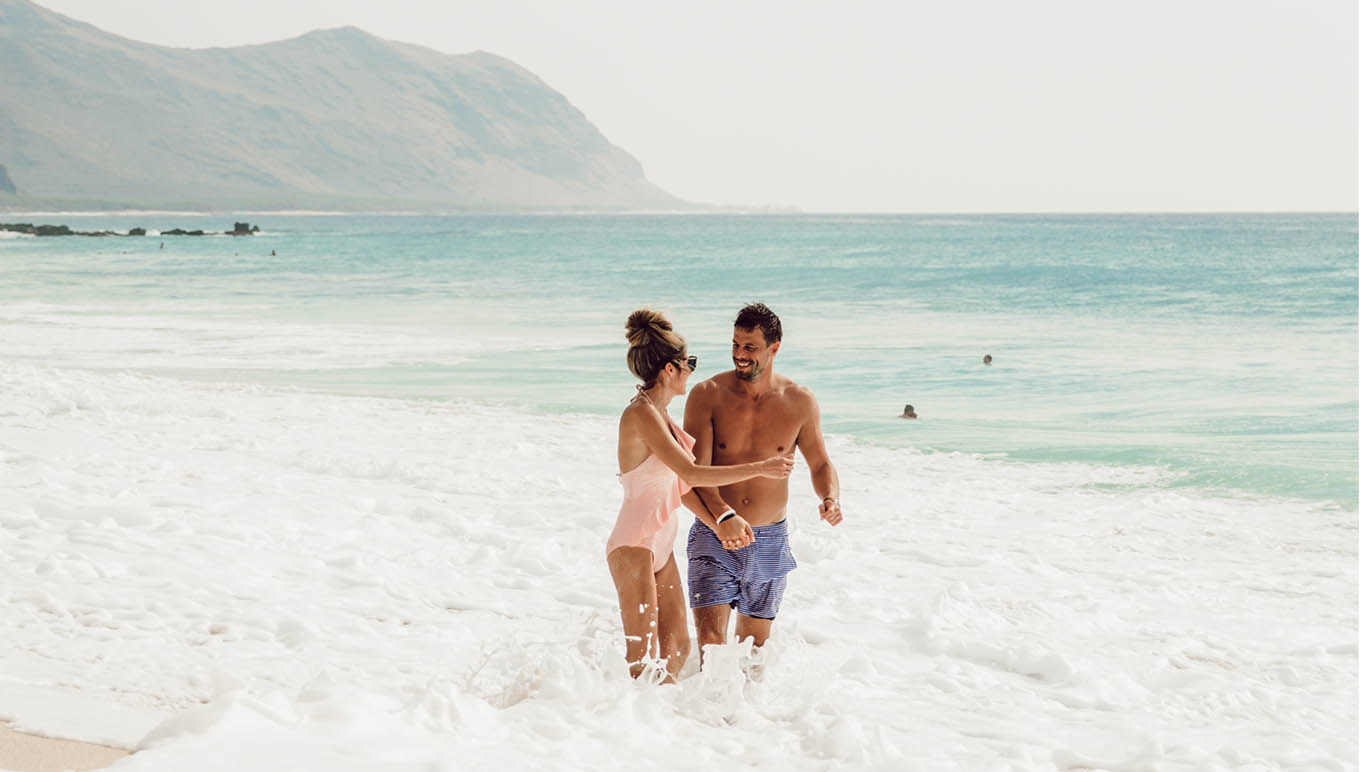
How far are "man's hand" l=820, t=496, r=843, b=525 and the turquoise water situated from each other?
7.79 meters

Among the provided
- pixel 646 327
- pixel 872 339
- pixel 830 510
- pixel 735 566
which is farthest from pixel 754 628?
pixel 872 339

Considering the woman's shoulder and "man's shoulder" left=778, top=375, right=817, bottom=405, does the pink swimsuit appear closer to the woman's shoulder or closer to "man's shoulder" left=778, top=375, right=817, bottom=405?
the woman's shoulder

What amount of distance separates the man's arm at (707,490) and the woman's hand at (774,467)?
0.20 metres

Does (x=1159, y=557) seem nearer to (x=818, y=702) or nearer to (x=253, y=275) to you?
(x=818, y=702)

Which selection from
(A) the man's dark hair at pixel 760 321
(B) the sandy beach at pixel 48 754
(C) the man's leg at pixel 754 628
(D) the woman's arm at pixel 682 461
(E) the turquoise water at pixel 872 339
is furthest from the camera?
(E) the turquoise water at pixel 872 339

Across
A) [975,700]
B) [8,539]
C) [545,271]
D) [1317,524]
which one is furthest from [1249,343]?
[545,271]

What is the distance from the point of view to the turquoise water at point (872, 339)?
1474cm

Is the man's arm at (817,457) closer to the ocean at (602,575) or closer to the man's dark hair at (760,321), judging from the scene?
the man's dark hair at (760,321)

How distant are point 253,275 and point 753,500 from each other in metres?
50.1

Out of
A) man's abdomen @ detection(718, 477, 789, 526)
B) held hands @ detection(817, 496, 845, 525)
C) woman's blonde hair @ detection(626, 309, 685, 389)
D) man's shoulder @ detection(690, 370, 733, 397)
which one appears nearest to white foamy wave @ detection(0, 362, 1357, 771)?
man's abdomen @ detection(718, 477, 789, 526)

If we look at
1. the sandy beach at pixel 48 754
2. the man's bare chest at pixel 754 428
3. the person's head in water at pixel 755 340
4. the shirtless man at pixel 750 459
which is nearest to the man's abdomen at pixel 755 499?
the shirtless man at pixel 750 459

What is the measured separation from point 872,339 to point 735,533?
24270mm

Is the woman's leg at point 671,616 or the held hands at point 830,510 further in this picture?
the woman's leg at point 671,616

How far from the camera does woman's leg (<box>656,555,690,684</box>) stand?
4.64m
